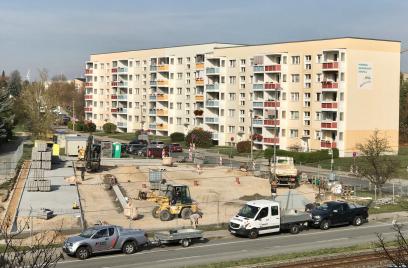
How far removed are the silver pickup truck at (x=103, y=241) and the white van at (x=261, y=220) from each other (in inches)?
226

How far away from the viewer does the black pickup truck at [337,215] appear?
3534 cm

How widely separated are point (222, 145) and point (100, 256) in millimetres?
65836

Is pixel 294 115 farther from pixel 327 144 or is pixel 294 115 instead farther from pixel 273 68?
pixel 327 144

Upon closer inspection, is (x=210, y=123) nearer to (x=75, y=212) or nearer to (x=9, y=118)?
(x=9, y=118)

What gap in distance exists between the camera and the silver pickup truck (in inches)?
1082

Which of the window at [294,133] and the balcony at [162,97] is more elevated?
the balcony at [162,97]

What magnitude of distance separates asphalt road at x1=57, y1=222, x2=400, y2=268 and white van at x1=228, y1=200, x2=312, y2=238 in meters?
0.42

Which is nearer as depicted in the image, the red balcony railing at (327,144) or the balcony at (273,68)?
the red balcony railing at (327,144)

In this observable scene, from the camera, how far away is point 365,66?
251ft

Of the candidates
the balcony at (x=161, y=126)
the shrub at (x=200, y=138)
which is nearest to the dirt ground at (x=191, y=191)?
the shrub at (x=200, y=138)

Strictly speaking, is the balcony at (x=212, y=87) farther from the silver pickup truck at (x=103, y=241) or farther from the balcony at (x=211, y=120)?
the silver pickup truck at (x=103, y=241)

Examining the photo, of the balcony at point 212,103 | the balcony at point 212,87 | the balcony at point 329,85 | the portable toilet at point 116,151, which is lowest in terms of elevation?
the portable toilet at point 116,151

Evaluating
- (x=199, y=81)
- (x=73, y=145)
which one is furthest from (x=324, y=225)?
(x=199, y=81)

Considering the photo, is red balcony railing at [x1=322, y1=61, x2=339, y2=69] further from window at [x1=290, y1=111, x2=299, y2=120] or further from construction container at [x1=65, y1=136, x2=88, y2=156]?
construction container at [x1=65, y1=136, x2=88, y2=156]
